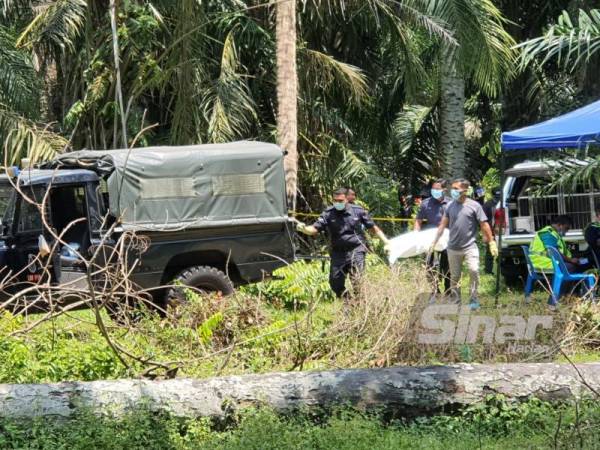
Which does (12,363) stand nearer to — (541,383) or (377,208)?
(541,383)

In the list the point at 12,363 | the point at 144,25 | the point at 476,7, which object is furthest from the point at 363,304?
the point at 144,25

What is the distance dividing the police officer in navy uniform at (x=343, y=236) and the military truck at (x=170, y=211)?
645 mm

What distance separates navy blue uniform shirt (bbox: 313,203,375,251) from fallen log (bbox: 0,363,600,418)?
177 inches

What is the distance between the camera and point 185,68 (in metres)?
16.3

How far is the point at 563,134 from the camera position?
1076 centimetres

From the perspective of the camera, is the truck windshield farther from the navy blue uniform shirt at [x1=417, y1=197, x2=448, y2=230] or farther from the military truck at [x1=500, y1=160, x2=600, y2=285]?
the military truck at [x1=500, y1=160, x2=600, y2=285]

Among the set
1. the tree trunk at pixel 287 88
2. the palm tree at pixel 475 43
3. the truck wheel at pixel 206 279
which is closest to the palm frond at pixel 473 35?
the palm tree at pixel 475 43

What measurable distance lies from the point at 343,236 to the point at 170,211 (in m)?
2.06

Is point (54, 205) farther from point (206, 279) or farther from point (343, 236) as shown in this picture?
point (343, 236)

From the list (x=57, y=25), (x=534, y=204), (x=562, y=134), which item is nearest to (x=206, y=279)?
(x=562, y=134)

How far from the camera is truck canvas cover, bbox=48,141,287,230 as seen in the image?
11.7m

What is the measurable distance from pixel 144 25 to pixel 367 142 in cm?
594

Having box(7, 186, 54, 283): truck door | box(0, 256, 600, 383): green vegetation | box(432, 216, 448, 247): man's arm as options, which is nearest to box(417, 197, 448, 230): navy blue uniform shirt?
box(432, 216, 448, 247): man's arm

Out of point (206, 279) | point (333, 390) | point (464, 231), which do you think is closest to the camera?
point (333, 390)
